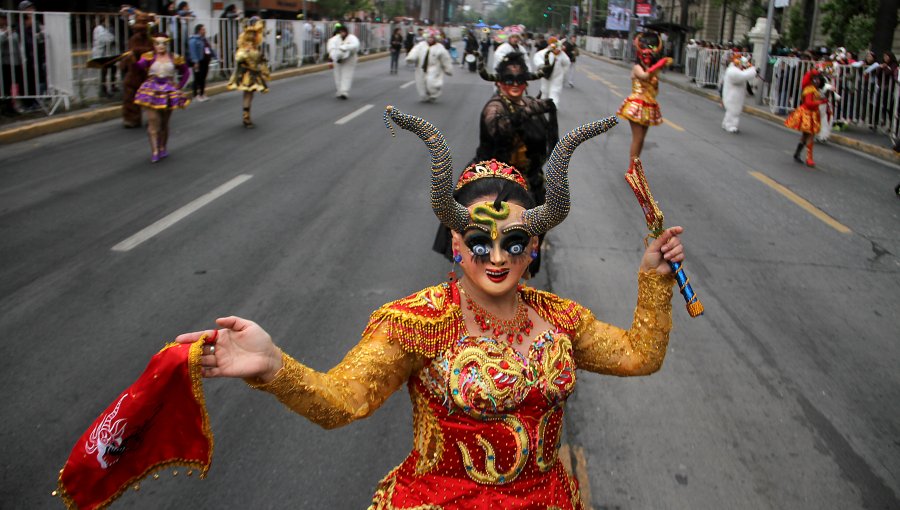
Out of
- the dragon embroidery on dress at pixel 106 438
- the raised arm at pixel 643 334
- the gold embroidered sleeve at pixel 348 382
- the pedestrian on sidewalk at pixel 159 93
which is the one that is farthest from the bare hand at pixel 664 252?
the pedestrian on sidewalk at pixel 159 93

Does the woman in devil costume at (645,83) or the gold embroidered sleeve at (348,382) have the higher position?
the woman in devil costume at (645,83)

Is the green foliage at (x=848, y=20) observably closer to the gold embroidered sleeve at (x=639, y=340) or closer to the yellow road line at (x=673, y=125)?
the yellow road line at (x=673, y=125)

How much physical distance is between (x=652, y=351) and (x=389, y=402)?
2.61 m

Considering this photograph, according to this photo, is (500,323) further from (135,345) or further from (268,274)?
(268,274)

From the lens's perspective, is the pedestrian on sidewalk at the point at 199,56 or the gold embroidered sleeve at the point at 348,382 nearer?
the gold embroidered sleeve at the point at 348,382

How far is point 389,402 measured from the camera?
511 cm

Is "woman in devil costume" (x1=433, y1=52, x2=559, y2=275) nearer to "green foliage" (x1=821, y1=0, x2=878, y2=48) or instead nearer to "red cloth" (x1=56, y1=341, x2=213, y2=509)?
"red cloth" (x1=56, y1=341, x2=213, y2=509)

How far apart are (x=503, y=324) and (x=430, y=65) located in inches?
773

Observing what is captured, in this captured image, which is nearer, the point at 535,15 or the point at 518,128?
the point at 518,128

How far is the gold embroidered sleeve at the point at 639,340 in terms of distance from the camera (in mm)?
2742

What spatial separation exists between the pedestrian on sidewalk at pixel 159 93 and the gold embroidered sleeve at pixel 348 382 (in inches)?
397

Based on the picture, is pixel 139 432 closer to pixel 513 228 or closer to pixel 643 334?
pixel 513 228

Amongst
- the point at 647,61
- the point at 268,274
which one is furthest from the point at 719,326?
the point at 647,61

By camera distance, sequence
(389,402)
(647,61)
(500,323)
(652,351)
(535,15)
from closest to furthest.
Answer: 1. (500,323)
2. (652,351)
3. (389,402)
4. (647,61)
5. (535,15)
